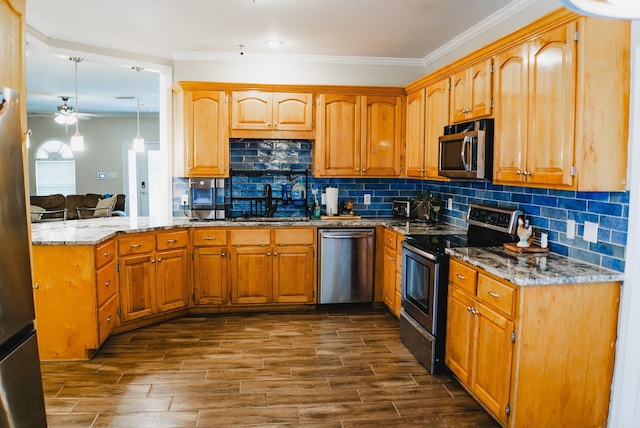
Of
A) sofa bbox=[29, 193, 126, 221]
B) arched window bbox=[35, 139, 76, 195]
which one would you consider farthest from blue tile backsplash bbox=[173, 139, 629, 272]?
arched window bbox=[35, 139, 76, 195]

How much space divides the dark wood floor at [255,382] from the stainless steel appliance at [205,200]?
43.5 inches

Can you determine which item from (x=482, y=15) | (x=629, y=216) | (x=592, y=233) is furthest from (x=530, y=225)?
(x=482, y=15)

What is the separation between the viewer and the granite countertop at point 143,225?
145 inches

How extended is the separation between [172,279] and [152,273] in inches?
8.9

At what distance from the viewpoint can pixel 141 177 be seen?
36.1ft

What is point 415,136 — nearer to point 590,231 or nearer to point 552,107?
point 552,107

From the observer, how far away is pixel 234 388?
3234 mm

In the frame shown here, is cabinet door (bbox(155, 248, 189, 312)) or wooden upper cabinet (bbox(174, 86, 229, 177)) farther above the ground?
wooden upper cabinet (bbox(174, 86, 229, 177))

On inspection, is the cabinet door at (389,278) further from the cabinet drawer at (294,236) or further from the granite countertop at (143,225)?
the cabinet drawer at (294,236)

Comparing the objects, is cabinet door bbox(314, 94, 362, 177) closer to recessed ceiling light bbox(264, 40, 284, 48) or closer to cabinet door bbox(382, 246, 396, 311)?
recessed ceiling light bbox(264, 40, 284, 48)

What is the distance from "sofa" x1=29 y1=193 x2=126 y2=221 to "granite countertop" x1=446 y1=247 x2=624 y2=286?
724cm

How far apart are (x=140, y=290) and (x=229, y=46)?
2450 millimetres

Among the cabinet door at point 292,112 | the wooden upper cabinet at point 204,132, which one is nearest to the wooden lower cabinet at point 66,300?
the wooden upper cabinet at point 204,132

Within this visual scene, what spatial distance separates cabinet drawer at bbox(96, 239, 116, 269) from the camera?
3709mm
